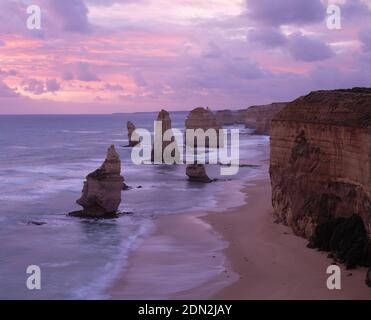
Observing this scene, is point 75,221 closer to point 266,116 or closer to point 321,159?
point 321,159

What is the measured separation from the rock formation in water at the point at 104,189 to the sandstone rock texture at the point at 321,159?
1094cm

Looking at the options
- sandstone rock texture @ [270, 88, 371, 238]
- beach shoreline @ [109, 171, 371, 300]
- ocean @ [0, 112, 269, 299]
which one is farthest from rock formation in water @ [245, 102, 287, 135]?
sandstone rock texture @ [270, 88, 371, 238]

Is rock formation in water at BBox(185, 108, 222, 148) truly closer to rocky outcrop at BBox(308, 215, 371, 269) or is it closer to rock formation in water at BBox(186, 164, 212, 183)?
rock formation in water at BBox(186, 164, 212, 183)

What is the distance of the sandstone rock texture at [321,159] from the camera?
81.3 feet

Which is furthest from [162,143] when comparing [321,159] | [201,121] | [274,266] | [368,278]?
[368,278]

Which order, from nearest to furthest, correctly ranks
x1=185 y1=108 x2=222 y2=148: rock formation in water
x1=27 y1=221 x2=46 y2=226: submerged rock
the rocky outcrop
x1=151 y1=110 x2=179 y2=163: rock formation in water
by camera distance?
the rocky outcrop, x1=27 y1=221 x2=46 y2=226: submerged rock, x1=151 y1=110 x2=179 y2=163: rock formation in water, x1=185 y1=108 x2=222 y2=148: rock formation in water

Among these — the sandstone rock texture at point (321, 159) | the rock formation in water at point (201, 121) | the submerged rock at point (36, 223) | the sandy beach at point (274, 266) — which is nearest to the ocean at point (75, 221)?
the submerged rock at point (36, 223)

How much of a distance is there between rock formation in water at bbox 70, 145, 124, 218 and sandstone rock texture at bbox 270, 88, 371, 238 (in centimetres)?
1094

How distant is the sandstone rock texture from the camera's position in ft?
81.3

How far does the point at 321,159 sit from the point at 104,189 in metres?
15.9

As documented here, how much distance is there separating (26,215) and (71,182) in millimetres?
19485
